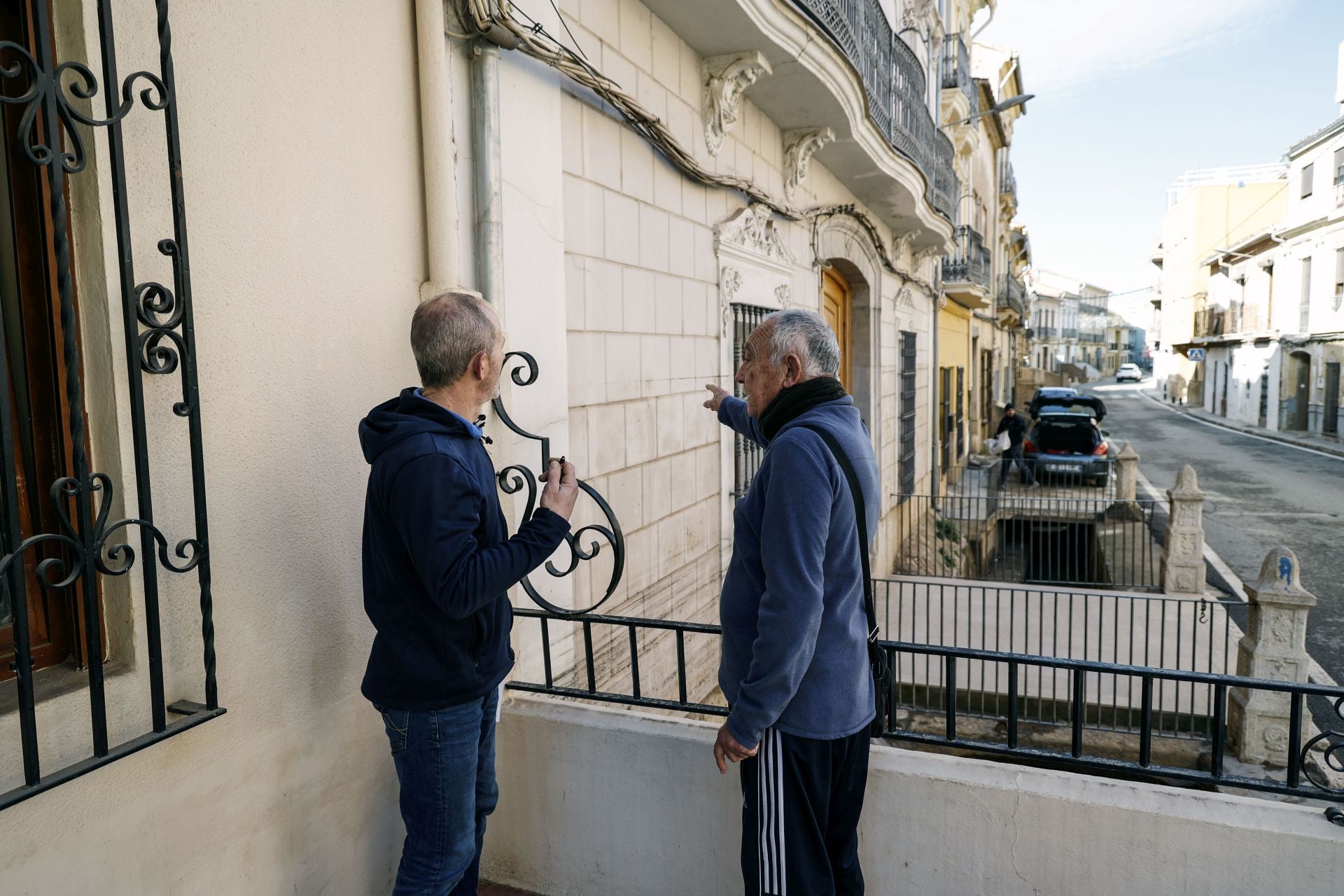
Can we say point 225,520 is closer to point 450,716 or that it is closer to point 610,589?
point 450,716

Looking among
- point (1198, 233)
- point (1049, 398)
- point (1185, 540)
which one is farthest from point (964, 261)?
point (1198, 233)

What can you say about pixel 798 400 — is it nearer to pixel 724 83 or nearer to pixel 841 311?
pixel 724 83

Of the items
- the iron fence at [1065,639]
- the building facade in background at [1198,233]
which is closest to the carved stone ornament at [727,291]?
the iron fence at [1065,639]

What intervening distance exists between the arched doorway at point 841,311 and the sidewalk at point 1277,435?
19.7m

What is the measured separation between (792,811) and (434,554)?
108 centimetres

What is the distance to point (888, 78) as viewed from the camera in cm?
785

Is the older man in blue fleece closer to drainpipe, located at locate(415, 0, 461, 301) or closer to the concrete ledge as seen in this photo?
the concrete ledge

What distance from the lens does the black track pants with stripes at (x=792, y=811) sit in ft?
6.59

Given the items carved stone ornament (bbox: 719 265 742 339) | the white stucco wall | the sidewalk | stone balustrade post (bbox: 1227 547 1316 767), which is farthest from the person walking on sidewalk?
the white stucco wall

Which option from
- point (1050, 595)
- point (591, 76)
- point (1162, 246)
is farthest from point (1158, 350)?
point (591, 76)

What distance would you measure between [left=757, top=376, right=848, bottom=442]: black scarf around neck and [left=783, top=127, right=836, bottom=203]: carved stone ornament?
4770 millimetres

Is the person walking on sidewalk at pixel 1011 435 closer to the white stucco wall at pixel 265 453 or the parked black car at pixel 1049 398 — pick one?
the parked black car at pixel 1049 398

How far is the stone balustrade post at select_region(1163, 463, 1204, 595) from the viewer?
30.1ft

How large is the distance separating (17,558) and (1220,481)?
71.1 feet
